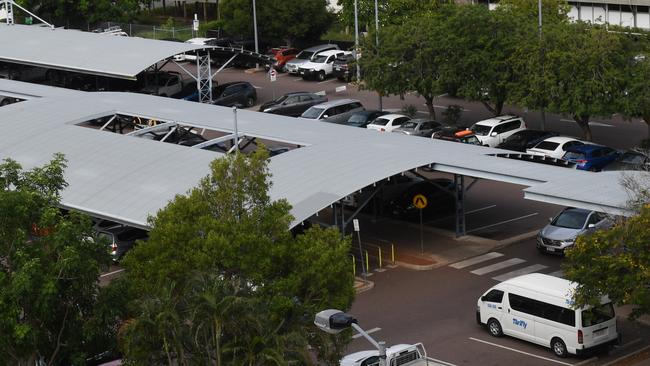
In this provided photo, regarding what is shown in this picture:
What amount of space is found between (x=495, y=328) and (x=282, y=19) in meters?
44.1

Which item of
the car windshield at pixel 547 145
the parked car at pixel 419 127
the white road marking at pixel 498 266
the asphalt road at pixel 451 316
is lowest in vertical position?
the asphalt road at pixel 451 316

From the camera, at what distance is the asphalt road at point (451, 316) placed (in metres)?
30.0

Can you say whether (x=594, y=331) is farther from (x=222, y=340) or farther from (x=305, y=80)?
(x=305, y=80)

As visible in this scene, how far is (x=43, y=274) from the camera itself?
22.2 metres

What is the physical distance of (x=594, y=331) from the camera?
96.0 feet

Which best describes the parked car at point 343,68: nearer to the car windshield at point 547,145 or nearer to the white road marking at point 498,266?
the car windshield at point 547,145

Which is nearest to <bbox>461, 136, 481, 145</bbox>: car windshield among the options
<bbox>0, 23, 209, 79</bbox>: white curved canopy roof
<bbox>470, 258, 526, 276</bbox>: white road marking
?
<bbox>470, 258, 526, 276</bbox>: white road marking

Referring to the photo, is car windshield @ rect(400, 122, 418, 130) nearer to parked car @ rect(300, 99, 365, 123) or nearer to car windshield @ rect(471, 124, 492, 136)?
car windshield @ rect(471, 124, 492, 136)

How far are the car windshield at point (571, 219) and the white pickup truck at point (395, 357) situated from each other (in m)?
10.8

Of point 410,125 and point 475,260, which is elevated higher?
point 410,125

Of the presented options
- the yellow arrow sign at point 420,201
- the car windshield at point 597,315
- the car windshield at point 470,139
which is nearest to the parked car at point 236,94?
the car windshield at point 470,139

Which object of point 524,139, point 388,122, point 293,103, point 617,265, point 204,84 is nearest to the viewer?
point 617,265

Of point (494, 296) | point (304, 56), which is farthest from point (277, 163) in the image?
point (304, 56)

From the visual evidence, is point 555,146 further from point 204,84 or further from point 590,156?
point 204,84
